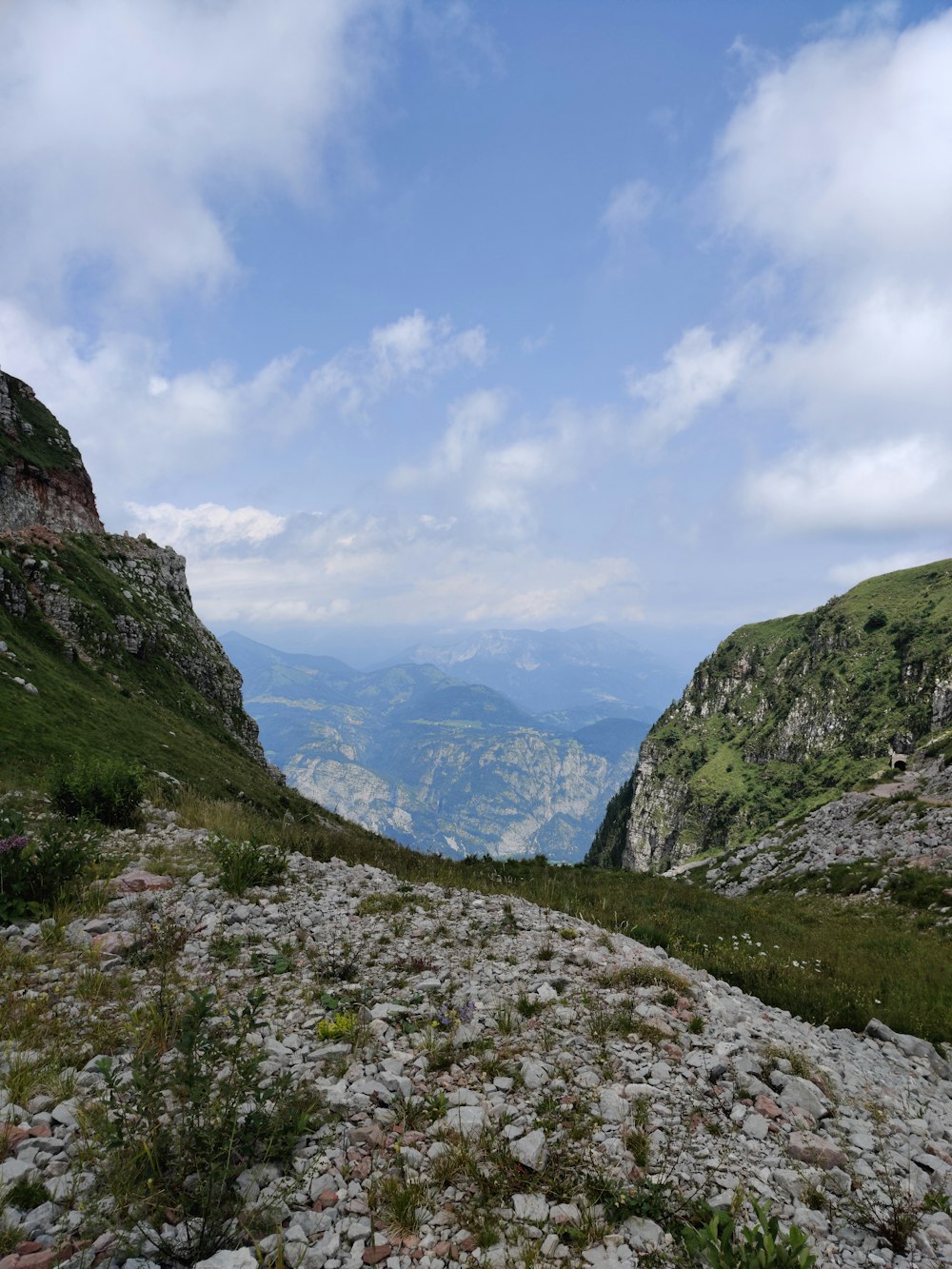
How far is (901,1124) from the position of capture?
6.77 meters

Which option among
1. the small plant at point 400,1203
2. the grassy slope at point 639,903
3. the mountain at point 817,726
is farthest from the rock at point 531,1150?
the mountain at point 817,726

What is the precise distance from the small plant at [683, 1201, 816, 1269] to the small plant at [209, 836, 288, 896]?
1074 centimetres

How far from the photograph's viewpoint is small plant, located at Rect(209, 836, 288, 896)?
12656mm

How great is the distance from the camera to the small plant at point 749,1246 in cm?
425

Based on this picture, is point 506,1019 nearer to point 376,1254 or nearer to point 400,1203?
point 400,1203

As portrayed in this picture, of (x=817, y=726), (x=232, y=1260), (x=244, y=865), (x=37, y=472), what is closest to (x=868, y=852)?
(x=244, y=865)

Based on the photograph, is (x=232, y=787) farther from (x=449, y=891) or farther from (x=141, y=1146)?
(x=141, y=1146)

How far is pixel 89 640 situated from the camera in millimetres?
50875

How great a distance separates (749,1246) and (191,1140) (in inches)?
191

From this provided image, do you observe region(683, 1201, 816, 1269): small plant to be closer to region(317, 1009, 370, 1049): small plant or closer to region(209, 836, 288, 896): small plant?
region(317, 1009, 370, 1049): small plant

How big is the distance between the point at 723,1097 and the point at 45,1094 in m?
7.76

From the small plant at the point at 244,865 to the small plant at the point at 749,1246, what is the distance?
10.7 m

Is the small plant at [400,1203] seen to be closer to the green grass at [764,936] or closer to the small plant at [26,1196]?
the small plant at [26,1196]

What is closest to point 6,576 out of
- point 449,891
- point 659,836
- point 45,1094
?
point 449,891
